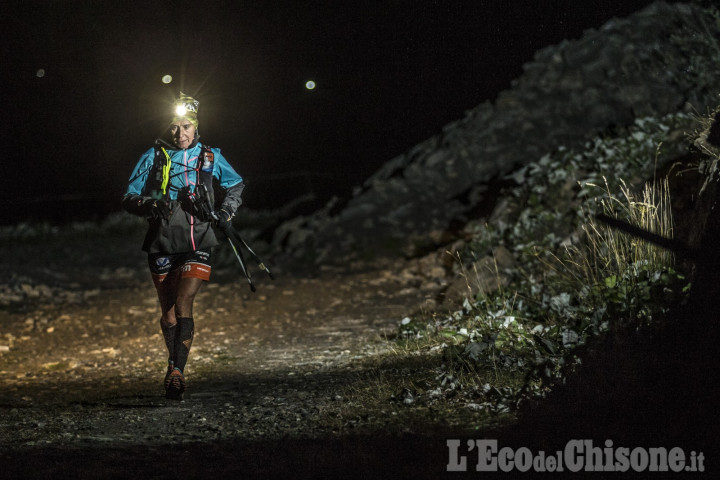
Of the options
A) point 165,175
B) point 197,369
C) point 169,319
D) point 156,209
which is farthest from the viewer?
point 197,369

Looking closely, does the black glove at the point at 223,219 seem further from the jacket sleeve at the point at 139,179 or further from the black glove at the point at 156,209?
the jacket sleeve at the point at 139,179

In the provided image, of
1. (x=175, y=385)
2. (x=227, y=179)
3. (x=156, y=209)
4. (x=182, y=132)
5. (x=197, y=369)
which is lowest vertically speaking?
(x=175, y=385)

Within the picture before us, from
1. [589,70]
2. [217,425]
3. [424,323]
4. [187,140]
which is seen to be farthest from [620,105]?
[217,425]

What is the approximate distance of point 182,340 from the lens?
6.82m

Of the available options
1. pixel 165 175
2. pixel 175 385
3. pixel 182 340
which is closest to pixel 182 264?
pixel 182 340

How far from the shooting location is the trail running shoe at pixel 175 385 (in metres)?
6.66

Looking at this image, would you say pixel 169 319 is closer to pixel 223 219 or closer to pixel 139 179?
pixel 223 219

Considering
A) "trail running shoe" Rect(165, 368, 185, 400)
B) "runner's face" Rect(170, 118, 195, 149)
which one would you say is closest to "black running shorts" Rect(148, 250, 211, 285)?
"trail running shoe" Rect(165, 368, 185, 400)

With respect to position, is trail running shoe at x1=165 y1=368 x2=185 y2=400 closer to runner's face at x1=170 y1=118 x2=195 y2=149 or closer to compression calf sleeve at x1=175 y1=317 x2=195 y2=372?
compression calf sleeve at x1=175 y1=317 x2=195 y2=372

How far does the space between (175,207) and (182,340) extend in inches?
42.4

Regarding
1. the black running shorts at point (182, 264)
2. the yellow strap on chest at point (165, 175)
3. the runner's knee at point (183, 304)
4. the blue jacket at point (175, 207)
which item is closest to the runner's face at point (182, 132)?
the blue jacket at point (175, 207)

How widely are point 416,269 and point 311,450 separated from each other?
29.5ft

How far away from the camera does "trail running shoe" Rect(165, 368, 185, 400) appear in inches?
262

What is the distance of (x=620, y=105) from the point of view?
1636 cm
